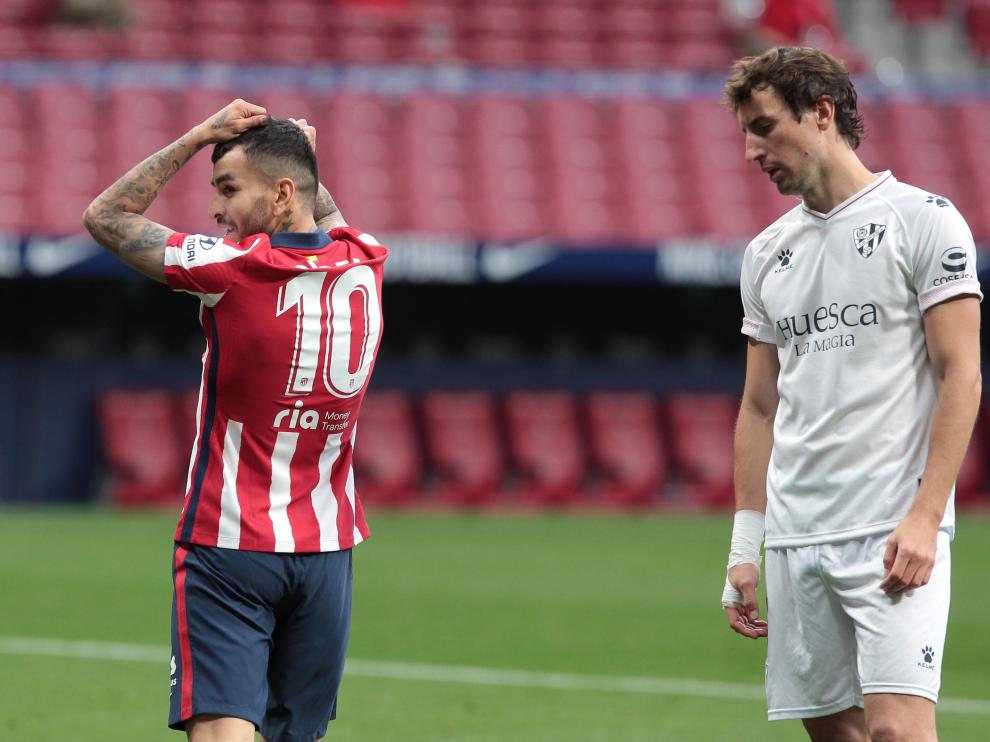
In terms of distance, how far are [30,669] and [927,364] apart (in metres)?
5.30

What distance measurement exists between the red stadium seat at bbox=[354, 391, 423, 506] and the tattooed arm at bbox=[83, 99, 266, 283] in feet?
39.1

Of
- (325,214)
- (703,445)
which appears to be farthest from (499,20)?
(325,214)

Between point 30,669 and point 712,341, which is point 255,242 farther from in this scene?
point 712,341

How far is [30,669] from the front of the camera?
779 centimetres

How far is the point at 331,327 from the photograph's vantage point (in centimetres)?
388

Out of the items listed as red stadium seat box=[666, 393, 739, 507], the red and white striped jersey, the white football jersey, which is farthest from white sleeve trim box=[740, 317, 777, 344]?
red stadium seat box=[666, 393, 739, 507]

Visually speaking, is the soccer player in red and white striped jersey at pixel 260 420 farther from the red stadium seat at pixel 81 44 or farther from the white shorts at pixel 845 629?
the red stadium seat at pixel 81 44

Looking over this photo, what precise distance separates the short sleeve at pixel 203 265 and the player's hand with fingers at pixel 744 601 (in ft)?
4.80

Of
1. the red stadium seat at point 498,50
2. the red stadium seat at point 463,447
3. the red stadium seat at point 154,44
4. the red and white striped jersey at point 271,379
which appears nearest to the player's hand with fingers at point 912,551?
the red and white striped jersey at point 271,379

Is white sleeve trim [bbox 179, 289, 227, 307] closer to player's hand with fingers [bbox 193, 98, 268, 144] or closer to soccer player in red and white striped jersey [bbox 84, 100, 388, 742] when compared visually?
soccer player in red and white striped jersey [bbox 84, 100, 388, 742]

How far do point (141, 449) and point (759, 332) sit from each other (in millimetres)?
12482

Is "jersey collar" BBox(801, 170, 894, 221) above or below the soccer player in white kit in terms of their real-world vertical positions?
above

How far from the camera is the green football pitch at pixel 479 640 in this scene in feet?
22.2

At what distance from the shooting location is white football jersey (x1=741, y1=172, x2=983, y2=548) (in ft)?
12.3
